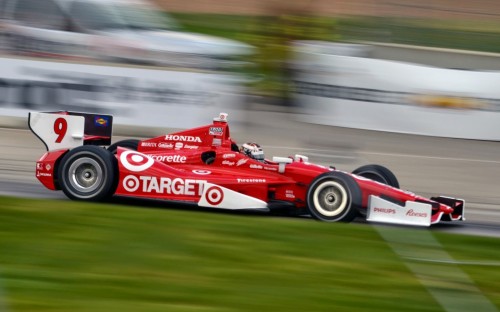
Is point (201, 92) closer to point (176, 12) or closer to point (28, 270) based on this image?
point (28, 270)

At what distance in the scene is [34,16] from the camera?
16.5 m

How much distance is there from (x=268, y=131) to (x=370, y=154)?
211cm

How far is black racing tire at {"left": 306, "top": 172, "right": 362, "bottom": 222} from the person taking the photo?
385 inches

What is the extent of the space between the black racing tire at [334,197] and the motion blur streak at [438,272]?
417 mm

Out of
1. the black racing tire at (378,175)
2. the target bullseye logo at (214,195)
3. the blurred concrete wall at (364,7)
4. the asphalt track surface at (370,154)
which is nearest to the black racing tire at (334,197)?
the target bullseye logo at (214,195)

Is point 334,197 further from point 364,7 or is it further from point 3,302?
point 364,7

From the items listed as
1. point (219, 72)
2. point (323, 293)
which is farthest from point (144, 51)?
point (323, 293)

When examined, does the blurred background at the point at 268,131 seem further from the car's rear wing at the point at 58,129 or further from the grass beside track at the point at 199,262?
the car's rear wing at the point at 58,129

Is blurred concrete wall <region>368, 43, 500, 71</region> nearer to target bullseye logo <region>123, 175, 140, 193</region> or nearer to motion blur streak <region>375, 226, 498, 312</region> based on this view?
motion blur streak <region>375, 226, 498, 312</region>

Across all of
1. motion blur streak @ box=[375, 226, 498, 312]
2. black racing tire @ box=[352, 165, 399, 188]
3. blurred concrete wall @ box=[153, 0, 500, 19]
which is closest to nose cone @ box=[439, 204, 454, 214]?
motion blur streak @ box=[375, 226, 498, 312]

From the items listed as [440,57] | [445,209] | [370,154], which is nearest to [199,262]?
[445,209]

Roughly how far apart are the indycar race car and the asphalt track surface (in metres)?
0.78

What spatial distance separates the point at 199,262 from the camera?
7488 mm

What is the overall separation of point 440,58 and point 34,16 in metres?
6.87
